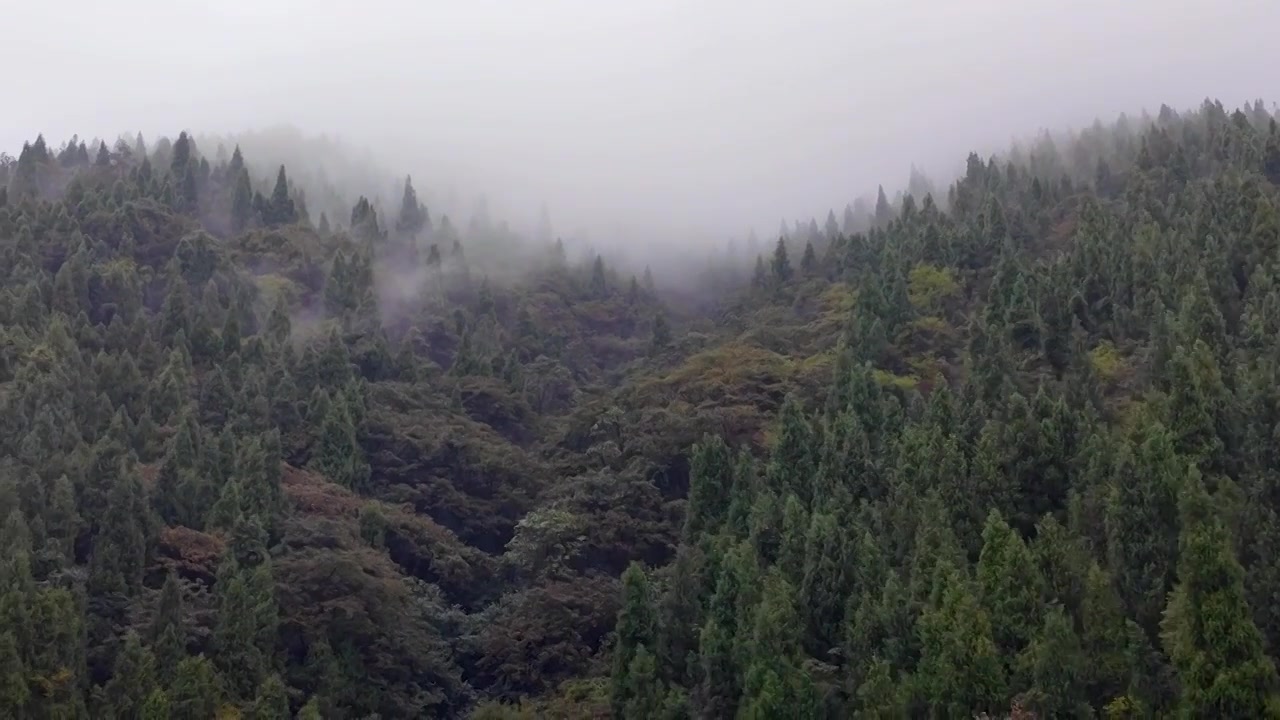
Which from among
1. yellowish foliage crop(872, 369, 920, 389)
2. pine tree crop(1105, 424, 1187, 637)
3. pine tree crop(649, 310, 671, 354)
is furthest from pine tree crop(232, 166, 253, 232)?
pine tree crop(1105, 424, 1187, 637)

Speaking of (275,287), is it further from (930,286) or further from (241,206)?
(930,286)

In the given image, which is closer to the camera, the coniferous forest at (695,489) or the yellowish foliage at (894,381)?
the coniferous forest at (695,489)

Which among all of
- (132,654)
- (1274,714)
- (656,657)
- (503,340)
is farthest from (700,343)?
(1274,714)

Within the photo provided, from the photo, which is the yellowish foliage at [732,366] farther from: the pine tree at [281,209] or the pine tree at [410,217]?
the pine tree at [410,217]

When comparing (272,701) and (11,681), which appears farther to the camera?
(272,701)

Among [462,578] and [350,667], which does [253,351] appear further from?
[350,667]

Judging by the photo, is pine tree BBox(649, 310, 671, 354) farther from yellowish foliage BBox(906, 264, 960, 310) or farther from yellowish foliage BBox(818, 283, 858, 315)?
yellowish foliage BBox(906, 264, 960, 310)

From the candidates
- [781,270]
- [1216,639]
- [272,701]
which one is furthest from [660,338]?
[1216,639]

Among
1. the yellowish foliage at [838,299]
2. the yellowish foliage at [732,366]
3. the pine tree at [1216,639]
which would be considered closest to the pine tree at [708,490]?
the yellowish foliage at [732,366]
